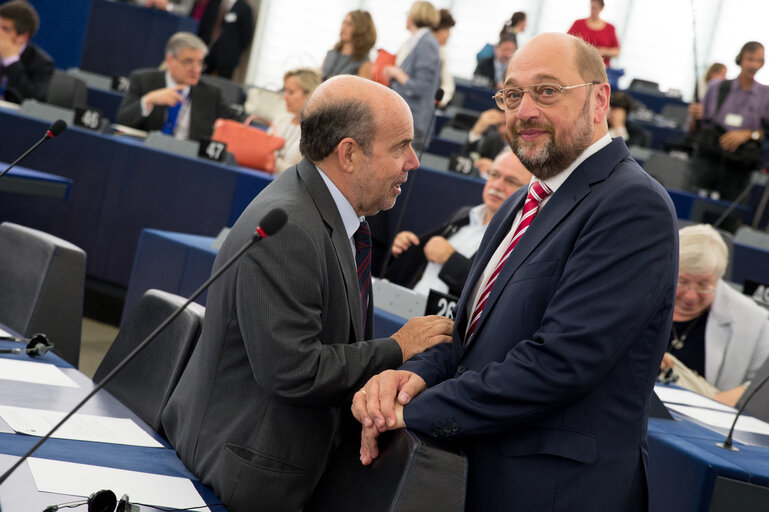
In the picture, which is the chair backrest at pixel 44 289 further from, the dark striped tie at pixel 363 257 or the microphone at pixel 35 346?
the dark striped tie at pixel 363 257

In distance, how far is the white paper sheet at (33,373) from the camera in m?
2.09

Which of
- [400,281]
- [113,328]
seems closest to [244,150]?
[113,328]

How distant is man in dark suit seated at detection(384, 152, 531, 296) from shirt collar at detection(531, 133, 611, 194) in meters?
1.95

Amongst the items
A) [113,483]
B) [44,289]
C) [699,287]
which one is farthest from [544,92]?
[699,287]

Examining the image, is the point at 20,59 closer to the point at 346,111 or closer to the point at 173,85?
the point at 173,85

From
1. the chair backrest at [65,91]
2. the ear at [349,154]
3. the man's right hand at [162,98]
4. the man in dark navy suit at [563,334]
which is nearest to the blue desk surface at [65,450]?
the man in dark navy suit at [563,334]

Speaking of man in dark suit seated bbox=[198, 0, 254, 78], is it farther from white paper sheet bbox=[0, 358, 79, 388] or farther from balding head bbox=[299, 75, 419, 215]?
balding head bbox=[299, 75, 419, 215]

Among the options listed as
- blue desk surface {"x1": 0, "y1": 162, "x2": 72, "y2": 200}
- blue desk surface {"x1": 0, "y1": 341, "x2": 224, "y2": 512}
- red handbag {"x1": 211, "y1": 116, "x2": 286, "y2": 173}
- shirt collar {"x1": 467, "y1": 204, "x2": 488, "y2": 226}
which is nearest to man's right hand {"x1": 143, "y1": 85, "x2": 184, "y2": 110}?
red handbag {"x1": 211, "y1": 116, "x2": 286, "y2": 173}

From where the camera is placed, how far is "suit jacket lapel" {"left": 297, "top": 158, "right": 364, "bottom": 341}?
1864 mm

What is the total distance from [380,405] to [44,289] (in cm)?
131

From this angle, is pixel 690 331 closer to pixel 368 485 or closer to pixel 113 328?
pixel 368 485

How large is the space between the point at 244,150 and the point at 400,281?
1752mm

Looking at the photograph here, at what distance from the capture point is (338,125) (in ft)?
6.32

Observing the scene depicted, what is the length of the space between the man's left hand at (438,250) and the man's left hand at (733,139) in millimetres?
4678
